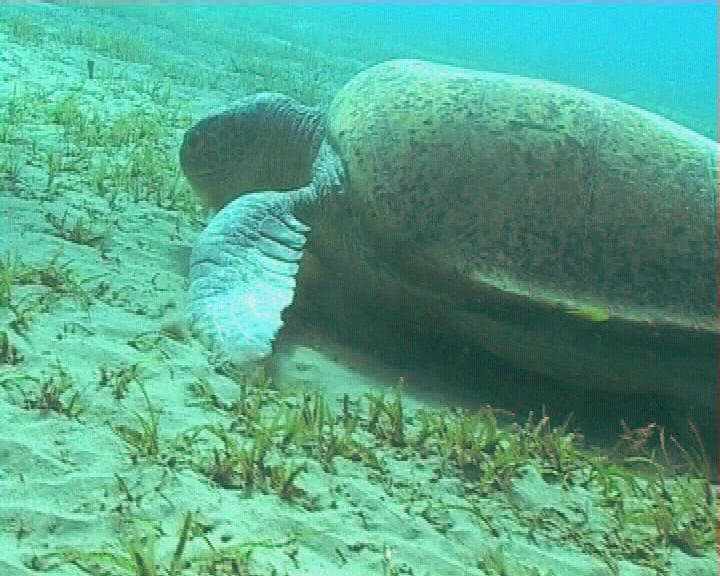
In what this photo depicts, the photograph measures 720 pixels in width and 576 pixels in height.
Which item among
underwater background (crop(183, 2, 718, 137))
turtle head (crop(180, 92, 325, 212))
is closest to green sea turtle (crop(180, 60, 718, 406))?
turtle head (crop(180, 92, 325, 212))

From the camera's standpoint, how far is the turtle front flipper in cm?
323

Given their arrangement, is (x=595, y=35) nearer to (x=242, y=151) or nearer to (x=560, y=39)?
(x=560, y=39)

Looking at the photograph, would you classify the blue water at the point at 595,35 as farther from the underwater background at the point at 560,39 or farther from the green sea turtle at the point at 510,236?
the green sea turtle at the point at 510,236

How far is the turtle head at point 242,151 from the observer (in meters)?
5.07

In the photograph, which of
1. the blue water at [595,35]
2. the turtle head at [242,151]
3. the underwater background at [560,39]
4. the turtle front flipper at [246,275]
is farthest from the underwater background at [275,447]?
the blue water at [595,35]

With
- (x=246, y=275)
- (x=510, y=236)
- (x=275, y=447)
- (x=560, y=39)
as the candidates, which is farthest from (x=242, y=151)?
(x=560, y=39)

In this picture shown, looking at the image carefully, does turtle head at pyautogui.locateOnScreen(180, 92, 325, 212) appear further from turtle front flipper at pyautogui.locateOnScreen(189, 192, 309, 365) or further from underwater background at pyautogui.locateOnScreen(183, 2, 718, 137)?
underwater background at pyautogui.locateOnScreen(183, 2, 718, 137)

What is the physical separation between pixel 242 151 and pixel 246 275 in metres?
1.74

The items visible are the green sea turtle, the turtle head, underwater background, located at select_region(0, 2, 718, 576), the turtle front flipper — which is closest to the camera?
underwater background, located at select_region(0, 2, 718, 576)

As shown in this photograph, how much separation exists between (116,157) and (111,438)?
387 cm

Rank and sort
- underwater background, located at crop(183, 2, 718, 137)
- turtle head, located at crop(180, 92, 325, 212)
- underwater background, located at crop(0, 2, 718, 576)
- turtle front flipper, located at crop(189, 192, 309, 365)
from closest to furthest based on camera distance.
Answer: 1. underwater background, located at crop(0, 2, 718, 576)
2. turtle front flipper, located at crop(189, 192, 309, 365)
3. turtle head, located at crop(180, 92, 325, 212)
4. underwater background, located at crop(183, 2, 718, 137)

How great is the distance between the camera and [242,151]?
5.19 metres

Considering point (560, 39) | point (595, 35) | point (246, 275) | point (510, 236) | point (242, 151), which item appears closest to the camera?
point (510, 236)

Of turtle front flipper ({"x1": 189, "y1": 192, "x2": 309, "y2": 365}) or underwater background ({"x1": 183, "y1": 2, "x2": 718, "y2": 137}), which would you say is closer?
turtle front flipper ({"x1": 189, "y1": 192, "x2": 309, "y2": 365})
